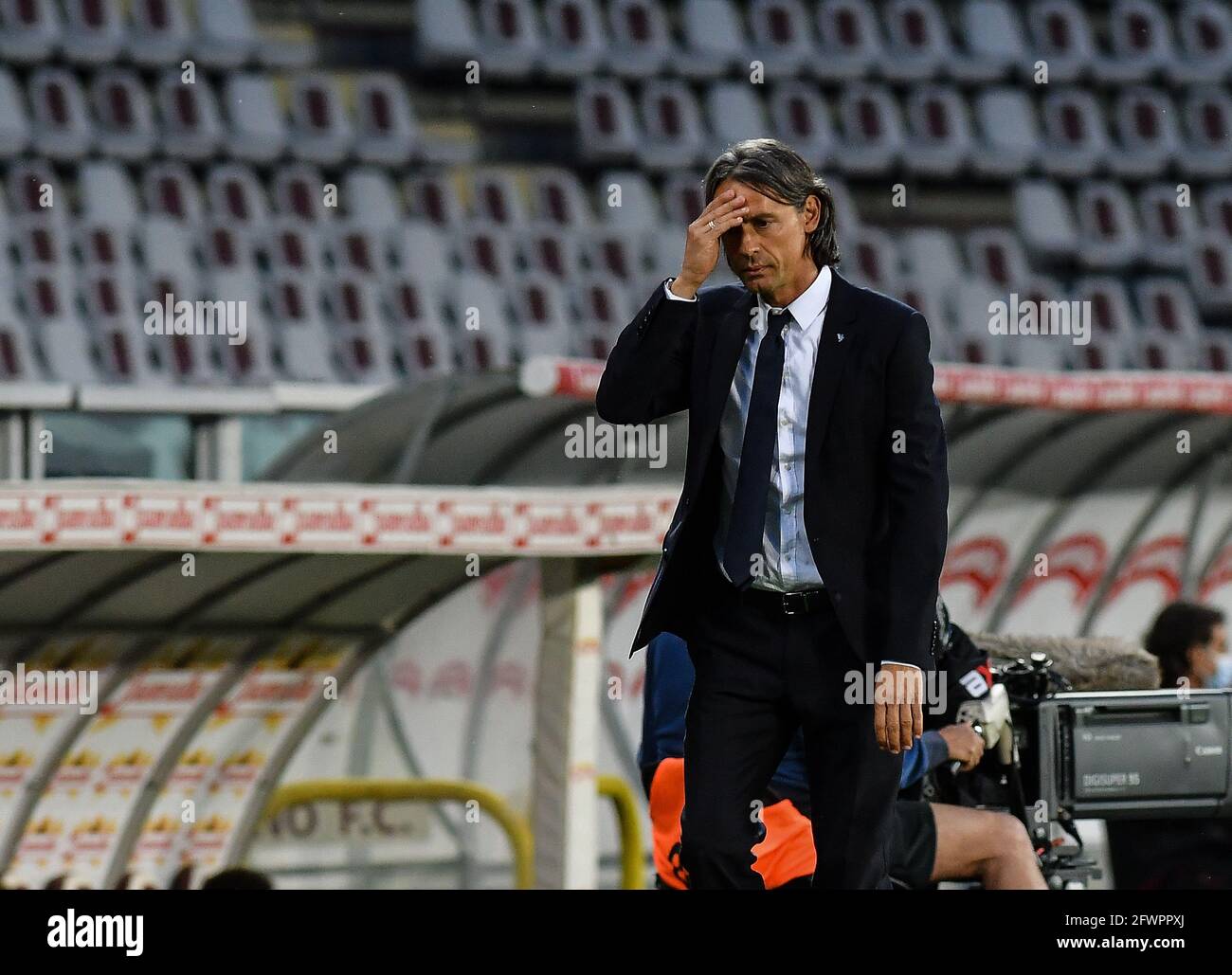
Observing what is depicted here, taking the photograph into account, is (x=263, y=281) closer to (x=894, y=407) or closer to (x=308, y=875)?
(x=308, y=875)

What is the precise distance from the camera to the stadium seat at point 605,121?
67.6 ft

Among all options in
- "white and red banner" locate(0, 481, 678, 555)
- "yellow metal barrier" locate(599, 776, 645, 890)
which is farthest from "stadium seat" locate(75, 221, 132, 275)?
"white and red banner" locate(0, 481, 678, 555)

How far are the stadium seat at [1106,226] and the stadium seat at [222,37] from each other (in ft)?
27.4

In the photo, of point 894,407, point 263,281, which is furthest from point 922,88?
point 894,407

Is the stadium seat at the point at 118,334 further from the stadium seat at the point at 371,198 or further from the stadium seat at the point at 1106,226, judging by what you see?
the stadium seat at the point at 1106,226

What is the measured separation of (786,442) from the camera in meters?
3.25

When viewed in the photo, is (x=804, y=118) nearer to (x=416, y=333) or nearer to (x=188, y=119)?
(x=416, y=333)

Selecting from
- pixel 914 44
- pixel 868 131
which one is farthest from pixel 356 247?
pixel 914 44

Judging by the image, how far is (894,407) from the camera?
3.24 metres

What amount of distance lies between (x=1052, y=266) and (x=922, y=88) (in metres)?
2.28

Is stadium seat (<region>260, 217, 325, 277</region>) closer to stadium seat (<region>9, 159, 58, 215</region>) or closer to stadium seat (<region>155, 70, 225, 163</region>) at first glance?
stadium seat (<region>155, 70, 225, 163</region>)

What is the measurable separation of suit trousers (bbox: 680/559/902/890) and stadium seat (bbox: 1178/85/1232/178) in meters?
20.0

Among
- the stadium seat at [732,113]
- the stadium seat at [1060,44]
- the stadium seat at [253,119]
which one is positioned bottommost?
the stadium seat at [253,119]

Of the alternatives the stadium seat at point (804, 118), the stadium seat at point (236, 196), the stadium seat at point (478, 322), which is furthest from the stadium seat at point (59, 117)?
the stadium seat at point (804, 118)
